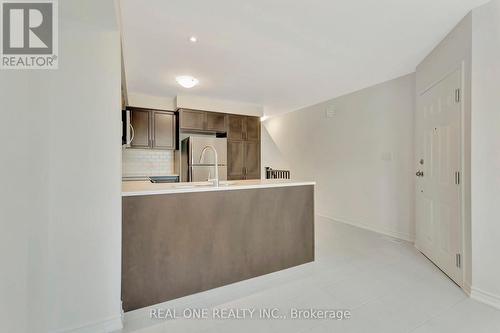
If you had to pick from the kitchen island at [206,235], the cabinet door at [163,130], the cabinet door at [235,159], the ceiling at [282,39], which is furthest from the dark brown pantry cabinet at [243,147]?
the kitchen island at [206,235]

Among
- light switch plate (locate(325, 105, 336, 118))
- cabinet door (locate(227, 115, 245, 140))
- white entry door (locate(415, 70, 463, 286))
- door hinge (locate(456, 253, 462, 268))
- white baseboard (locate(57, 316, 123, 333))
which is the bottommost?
white baseboard (locate(57, 316, 123, 333))

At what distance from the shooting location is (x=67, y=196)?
157cm

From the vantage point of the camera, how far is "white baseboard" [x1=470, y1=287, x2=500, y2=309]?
191 cm

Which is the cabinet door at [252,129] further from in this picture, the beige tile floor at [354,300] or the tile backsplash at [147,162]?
the beige tile floor at [354,300]

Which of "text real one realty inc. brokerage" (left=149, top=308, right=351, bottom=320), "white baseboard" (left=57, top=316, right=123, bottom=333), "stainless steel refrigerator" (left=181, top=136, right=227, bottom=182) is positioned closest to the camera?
"white baseboard" (left=57, top=316, right=123, bottom=333)

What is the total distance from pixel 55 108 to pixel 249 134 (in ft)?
13.7

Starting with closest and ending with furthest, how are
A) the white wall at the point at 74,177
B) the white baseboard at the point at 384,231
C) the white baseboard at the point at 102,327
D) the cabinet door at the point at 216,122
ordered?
the white wall at the point at 74,177 < the white baseboard at the point at 102,327 < the white baseboard at the point at 384,231 < the cabinet door at the point at 216,122

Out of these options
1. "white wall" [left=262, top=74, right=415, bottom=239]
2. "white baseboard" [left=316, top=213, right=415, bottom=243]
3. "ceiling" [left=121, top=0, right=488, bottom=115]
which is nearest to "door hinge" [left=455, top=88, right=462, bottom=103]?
"ceiling" [left=121, top=0, right=488, bottom=115]

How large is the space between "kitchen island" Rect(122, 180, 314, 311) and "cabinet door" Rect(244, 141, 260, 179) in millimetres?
2768

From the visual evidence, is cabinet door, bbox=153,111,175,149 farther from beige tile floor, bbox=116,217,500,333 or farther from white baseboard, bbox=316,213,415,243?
white baseboard, bbox=316,213,415,243

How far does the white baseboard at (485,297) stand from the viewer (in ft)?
6.28

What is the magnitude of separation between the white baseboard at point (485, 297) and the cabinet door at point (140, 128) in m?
5.03

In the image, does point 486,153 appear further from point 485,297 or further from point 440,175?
point 485,297

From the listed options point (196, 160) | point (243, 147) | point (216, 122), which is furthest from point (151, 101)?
point (243, 147)
